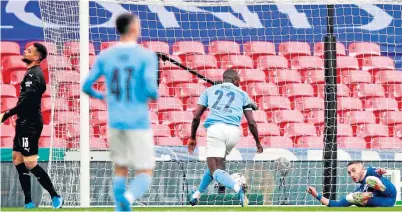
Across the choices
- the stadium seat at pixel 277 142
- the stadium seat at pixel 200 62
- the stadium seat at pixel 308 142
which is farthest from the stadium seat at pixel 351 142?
the stadium seat at pixel 200 62

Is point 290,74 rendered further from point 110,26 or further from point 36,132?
point 36,132

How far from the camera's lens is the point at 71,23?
14398 millimetres

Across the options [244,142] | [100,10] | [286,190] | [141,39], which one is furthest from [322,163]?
[100,10]

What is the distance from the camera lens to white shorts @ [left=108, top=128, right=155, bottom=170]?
24.5 feet

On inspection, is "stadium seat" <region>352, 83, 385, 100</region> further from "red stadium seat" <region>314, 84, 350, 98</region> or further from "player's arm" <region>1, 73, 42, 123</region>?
"player's arm" <region>1, 73, 42, 123</region>

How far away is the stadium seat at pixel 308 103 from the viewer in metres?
17.6

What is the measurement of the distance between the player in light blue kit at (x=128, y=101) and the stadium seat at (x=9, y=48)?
11.2 metres

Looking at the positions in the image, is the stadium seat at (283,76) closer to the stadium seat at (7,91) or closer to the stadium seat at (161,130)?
the stadium seat at (161,130)

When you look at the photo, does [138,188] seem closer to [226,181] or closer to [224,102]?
[226,181]

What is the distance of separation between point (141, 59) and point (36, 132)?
4439 millimetres

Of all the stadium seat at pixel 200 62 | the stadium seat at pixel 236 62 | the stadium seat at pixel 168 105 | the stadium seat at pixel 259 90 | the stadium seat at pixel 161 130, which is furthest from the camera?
the stadium seat at pixel 236 62

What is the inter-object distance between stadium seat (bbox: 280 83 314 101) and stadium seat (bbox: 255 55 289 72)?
1.67 ft

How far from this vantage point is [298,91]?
709 inches

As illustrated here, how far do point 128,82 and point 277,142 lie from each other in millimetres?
9513
